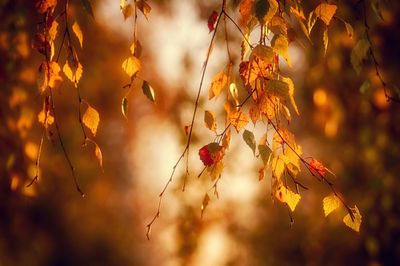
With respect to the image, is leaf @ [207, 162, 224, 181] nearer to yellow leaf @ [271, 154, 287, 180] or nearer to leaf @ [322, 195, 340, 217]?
yellow leaf @ [271, 154, 287, 180]

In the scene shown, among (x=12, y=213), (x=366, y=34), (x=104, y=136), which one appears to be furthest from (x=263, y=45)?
(x=104, y=136)

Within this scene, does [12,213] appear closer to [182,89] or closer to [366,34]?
[182,89]

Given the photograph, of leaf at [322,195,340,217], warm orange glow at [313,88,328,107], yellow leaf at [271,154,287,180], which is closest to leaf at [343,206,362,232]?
leaf at [322,195,340,217]

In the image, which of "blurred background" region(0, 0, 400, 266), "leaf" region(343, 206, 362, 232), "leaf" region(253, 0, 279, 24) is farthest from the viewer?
"blurred background" region(0, 0, 400, 266)

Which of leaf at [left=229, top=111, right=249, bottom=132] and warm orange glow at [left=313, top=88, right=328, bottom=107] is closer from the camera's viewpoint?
leaf at [left=229, top=111, right=249, bottom=132]

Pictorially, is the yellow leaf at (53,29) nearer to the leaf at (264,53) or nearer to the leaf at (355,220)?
the leaf at (264,53)

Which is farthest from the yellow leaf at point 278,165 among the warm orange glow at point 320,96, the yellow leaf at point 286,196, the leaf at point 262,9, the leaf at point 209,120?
the warm orange glow at point 320,96
